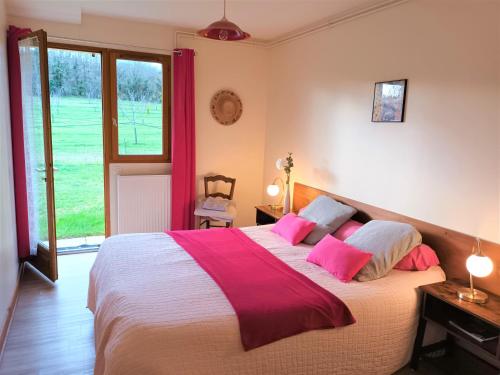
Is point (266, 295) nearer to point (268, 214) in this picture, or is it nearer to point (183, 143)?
point (268, 214)

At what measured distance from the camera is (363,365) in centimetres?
221

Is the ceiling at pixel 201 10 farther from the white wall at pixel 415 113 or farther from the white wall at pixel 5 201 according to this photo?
the white wall at pixel 5 201

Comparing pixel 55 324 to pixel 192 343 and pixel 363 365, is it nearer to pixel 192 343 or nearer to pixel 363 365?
pixel 192 343

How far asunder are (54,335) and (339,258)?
2078 millimetres

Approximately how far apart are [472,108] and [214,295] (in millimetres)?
1965

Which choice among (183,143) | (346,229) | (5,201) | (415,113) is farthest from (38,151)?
(415,113)

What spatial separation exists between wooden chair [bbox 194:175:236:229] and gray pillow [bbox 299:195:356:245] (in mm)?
Result: 1106

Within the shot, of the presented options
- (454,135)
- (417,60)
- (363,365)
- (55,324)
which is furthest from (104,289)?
(417,60)

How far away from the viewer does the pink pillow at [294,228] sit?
10.5 feet

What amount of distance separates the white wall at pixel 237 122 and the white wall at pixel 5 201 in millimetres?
1787

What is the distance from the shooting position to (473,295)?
7.38 feet

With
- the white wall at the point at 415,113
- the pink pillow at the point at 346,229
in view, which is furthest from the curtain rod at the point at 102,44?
the pink pillow at the point at 346,229

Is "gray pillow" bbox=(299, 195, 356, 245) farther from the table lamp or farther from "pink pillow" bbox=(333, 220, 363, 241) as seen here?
the table lamp

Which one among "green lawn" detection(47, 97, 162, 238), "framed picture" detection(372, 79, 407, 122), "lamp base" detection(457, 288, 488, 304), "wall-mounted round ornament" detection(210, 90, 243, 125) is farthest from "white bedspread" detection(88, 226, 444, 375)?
"wall-mounted round ornament" detection(210, 90, 243, 125)
